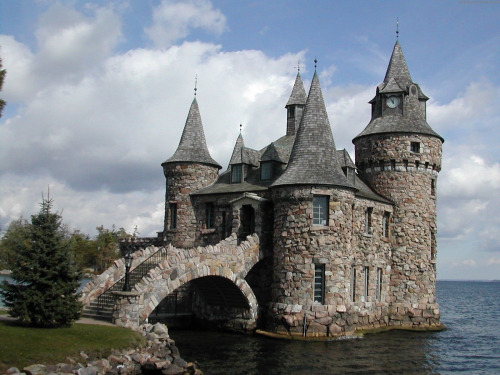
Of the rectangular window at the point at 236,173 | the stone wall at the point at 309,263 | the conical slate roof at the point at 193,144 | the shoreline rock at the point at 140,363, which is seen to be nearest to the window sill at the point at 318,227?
the stone wall at the point at 309,263

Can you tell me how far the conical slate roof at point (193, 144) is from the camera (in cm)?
3859

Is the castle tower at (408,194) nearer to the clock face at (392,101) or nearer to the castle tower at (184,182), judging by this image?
the clock face at (392,101)

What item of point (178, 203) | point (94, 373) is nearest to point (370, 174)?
point (178, 203)

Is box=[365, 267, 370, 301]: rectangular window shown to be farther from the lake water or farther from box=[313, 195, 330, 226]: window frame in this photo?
box=[313, 195, 330, 226]: window frame

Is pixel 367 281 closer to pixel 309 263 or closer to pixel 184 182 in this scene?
pixel 309 263

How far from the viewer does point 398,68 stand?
4047 centimetres

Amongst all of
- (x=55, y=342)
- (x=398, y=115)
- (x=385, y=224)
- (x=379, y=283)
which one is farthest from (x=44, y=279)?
(x=398, y=115)

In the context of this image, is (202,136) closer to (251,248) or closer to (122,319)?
(251,248)

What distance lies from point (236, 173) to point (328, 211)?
837cm

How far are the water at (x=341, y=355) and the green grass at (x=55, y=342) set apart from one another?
4.06 metres

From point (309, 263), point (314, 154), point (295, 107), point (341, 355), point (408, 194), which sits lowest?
point (341, 355)

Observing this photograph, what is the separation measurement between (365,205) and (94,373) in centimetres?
2053

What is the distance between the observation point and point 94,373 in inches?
704

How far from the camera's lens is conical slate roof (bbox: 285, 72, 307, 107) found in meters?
43.0
